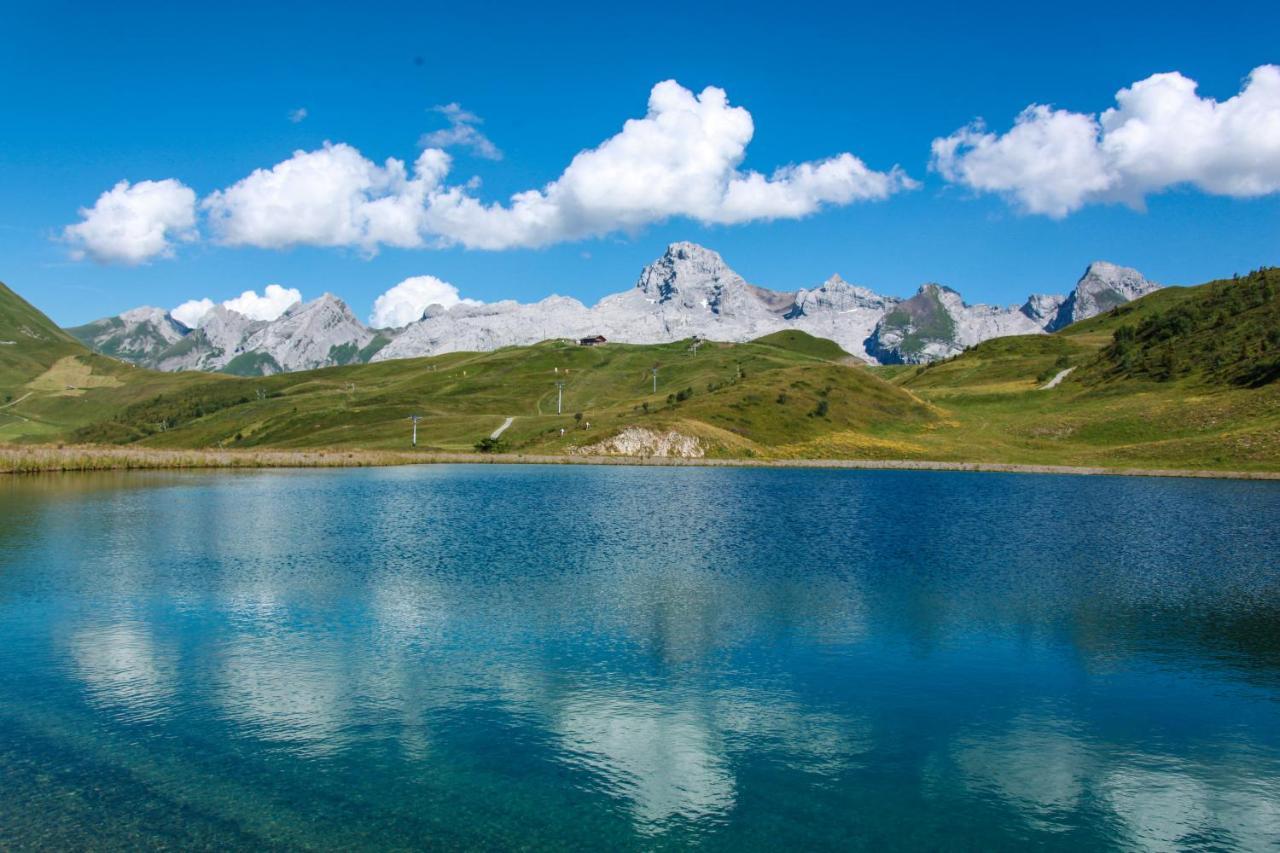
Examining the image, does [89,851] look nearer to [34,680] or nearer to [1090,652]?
[34,680]

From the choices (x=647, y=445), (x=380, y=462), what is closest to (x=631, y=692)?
(x=380, y=462)

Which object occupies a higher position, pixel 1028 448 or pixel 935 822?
pixel 1028 448

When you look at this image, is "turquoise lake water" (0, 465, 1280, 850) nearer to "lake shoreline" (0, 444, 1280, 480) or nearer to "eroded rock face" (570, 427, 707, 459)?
"lake shoreline" (0, 444, 1280, 480)

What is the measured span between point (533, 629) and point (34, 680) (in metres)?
20.3

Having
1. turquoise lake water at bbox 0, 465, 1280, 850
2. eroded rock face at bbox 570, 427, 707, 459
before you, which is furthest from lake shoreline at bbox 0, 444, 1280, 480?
turquoise lake water at bbox 0, 465, 1280, 850

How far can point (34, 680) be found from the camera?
33.6 metres

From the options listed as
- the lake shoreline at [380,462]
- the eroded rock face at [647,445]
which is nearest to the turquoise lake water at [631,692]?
the lake shoreline at [380,462]

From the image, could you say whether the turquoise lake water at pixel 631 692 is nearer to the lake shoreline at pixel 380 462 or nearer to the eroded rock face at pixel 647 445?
the lake shoreline at pixel 380 462

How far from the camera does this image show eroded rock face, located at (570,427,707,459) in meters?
181

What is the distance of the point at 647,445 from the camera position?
598ft

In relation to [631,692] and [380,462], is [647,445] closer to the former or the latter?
[380,462]

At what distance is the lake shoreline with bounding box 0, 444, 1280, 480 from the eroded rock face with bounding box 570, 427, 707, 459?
3.48m

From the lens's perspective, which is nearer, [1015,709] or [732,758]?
[732,758]

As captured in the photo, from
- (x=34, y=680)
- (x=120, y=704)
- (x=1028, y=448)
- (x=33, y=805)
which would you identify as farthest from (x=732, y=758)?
(x=1028, y=448)
